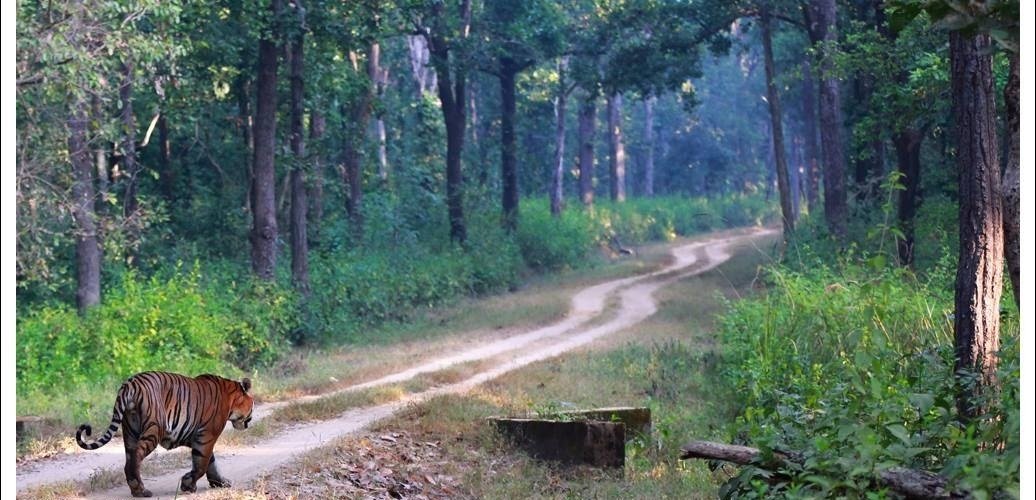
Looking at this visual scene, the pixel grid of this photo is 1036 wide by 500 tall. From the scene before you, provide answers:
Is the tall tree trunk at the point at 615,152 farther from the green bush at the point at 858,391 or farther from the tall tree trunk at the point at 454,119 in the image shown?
→ the green bush at the point at 858,391

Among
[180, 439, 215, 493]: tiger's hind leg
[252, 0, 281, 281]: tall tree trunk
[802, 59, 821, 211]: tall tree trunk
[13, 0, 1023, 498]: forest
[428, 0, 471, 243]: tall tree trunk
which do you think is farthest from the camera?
[802, 59, 821, 211]: tall tree trunk

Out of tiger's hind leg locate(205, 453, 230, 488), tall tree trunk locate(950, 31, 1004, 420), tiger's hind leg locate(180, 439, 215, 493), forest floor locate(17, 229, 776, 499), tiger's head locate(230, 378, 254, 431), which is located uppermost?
tall tree trunk locate(950, 31, 1004, 420)

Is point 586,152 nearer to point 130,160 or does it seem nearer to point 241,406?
point 130,160

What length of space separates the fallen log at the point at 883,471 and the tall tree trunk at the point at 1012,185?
1.45 metres

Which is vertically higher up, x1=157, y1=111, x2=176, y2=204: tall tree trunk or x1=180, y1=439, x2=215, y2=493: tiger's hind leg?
x1=157, y1=111, x2=176, y2=204: tall tree trunk

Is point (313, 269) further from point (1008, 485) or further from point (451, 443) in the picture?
point (1008, 485)

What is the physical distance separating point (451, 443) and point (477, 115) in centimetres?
3904

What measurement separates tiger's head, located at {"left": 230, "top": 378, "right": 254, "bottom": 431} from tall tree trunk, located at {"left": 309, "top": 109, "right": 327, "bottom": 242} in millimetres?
14657

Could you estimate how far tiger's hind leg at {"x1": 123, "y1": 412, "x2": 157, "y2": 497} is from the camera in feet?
27.9

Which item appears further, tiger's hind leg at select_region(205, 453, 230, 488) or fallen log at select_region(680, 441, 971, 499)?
tiger's hind leg at select_region(205, 453, 230, 488)

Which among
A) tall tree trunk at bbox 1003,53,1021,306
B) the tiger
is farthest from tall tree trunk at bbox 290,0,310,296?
tall tree trunk at bbox 1003,53,1021,306

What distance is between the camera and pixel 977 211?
30.2 feet

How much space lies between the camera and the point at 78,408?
1378 centimetres

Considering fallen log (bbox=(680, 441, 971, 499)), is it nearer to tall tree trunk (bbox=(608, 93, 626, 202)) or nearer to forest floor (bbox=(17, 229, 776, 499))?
forest floor (bbox=(17, 229, 776, 499))
